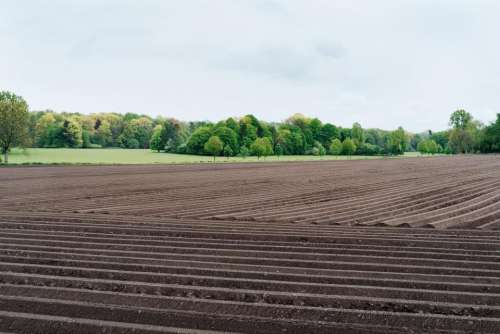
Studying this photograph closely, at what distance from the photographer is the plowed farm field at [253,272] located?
4215 mm

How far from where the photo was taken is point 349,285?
16.9ft

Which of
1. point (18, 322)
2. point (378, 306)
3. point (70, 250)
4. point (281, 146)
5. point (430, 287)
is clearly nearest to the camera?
point (18, 322)

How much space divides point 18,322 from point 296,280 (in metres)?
3.27

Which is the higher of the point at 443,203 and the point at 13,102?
the point at 13,102

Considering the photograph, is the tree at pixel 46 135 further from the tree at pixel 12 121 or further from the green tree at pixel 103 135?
the tree at pixel 12 121

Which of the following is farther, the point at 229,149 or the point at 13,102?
the point at 229,149

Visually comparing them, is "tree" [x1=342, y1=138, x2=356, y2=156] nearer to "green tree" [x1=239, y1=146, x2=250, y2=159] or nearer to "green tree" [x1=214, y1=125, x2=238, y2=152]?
"green tree" [x1=239, y1=146, x2=250, y2=159]

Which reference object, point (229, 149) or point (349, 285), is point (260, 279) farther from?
point (229, 149)

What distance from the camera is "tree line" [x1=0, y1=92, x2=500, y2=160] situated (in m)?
79.8

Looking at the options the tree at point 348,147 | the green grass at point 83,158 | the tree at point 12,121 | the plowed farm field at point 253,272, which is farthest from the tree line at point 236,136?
the plowed farm field at point 253,272

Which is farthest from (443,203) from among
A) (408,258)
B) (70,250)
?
(70,250)

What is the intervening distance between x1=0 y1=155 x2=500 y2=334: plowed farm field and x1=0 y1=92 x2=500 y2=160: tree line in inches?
2153

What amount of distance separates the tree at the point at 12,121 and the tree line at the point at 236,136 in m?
26.5

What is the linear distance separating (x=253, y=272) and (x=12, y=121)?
48.6 metres
